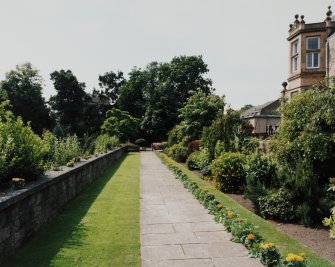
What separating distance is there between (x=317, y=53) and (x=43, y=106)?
137 feet

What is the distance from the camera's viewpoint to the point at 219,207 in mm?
7938

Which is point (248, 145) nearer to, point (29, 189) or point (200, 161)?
point (200, 161)

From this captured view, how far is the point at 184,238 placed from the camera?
629cm

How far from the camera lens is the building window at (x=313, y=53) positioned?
26.1 metres

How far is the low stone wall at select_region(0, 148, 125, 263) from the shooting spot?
5.14 metres

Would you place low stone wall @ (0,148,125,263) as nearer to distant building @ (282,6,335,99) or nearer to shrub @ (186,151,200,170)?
shrub @ (186,151,200,170)

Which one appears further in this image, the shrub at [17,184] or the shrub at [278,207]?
the shrub at [278,207]

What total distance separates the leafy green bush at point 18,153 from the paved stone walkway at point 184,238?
252cm

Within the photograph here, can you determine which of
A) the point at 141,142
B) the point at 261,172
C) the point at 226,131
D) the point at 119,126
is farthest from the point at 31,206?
the point at 141,142

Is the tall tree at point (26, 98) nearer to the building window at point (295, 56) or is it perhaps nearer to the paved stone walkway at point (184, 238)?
the building window at point (295, 56)

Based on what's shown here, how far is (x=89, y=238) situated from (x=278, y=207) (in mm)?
4242

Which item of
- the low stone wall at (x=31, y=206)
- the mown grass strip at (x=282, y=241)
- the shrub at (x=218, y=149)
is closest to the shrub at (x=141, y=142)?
the shrub at (x=218, y=149)

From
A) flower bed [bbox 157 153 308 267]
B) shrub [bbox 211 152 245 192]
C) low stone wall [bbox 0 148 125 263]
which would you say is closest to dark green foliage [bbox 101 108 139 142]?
shrub [bbox 211 152 245 192]

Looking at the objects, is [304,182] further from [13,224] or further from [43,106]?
[43,106]
